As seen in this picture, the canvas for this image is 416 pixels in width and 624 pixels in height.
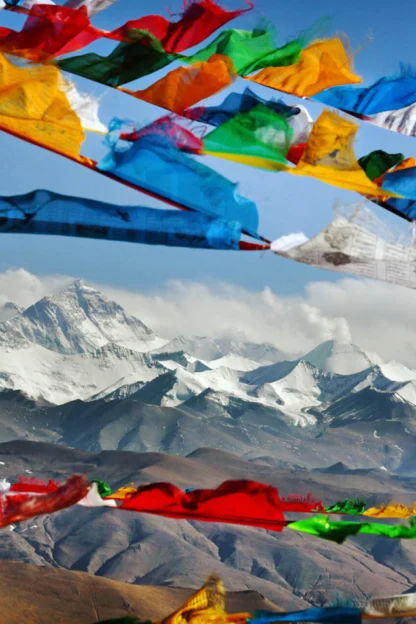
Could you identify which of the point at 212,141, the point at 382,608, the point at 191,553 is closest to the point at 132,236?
the point at 212,141

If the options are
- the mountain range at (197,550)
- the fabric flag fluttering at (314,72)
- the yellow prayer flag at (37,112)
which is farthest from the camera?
the mountain range at (197,550)

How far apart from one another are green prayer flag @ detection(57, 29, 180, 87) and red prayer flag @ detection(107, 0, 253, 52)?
0.06m

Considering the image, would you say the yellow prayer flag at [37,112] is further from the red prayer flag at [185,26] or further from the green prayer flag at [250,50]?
the green prayer flag at [250,50]

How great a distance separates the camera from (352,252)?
4512 millimetres

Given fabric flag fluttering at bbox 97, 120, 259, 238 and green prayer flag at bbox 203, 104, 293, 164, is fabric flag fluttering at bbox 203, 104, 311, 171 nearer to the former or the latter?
green prayer flag at bbox 203, 104, 293, 164

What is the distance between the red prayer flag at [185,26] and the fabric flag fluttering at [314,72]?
576mm

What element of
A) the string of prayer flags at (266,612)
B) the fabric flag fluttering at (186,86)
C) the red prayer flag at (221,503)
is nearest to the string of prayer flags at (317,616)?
the string of prayer flags at (266,612)

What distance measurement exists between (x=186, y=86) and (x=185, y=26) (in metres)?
0.38

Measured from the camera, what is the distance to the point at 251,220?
4609mm

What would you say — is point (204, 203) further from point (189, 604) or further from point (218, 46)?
point (189, 604)

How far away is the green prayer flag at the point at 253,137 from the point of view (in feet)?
16.6

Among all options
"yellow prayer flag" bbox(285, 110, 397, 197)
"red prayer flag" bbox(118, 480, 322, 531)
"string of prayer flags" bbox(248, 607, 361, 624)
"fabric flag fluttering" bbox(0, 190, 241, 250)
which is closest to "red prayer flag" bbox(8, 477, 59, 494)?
"red prayer flag" bbox(118, 480, 322, 531)

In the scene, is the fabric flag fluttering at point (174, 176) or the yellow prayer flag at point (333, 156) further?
the yellow prayer flag at point (333, 156)

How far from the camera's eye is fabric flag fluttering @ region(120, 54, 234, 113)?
5.26m
